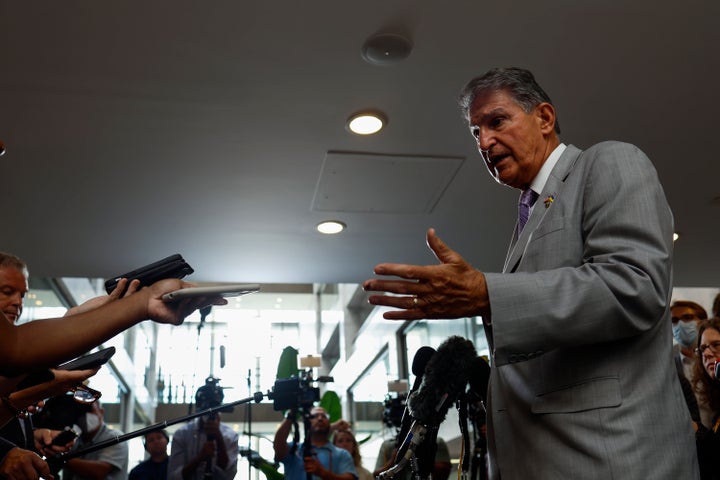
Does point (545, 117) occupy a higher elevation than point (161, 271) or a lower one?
higher

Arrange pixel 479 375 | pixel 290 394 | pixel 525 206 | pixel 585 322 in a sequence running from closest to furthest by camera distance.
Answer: pixel 585 322 → pixel 525 206 → pixel 479 375 → pixel 290 394

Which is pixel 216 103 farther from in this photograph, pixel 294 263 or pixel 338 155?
pixel 294 263

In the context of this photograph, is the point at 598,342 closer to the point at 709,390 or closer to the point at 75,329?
the point at 75,329

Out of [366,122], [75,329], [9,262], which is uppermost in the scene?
[366,122]

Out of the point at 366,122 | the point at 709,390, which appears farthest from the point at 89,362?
the point at 709,390

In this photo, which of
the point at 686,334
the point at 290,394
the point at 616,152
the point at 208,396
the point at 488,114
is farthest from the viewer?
the point at 208,396

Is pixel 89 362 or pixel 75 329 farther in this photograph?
pixel 89 362

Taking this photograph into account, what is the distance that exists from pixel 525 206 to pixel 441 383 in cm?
80

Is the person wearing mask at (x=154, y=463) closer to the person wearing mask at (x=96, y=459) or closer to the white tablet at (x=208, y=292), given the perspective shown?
the person wearing mask at (x=96, y=459)

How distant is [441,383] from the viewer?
233cm

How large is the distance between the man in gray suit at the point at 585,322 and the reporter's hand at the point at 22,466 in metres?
1.86

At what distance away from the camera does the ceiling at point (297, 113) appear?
128 inches

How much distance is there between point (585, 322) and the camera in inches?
50.7

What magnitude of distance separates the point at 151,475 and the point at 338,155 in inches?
134
